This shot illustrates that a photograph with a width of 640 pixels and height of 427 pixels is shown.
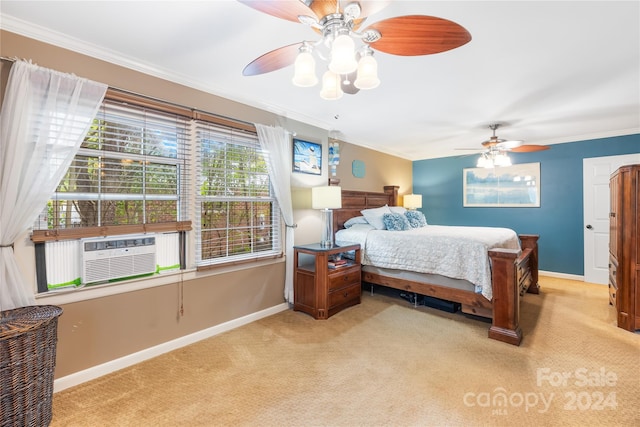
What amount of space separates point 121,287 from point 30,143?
1132 mm

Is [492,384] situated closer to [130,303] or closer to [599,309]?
[599,309]

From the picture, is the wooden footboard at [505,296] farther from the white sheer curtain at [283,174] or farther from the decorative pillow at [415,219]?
the white sheer curtain at [283,174]

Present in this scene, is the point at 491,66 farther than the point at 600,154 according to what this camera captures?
No

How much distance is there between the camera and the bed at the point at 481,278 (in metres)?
2.54

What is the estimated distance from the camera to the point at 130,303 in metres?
2.22

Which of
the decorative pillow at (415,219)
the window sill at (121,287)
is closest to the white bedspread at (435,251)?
the decorative pillow at (415,219)

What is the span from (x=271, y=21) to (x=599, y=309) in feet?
14.7

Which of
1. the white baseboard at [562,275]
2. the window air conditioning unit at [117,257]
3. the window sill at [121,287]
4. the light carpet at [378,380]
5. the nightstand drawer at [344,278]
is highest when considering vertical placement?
the window air conditioning unit at [117,257]

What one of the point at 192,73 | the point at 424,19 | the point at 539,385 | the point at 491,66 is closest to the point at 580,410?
the point at 539,385

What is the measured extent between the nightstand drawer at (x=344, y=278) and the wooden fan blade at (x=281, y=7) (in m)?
2.47

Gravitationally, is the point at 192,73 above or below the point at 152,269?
above

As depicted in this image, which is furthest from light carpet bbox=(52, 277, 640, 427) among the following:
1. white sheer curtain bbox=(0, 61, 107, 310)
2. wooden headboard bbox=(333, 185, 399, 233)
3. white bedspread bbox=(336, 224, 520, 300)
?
wooden headboard bbox=(333, 185, 399, 233)

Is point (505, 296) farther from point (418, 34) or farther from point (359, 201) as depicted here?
point (359, 201)

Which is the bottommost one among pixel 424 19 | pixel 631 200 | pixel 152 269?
pixel 152 269
